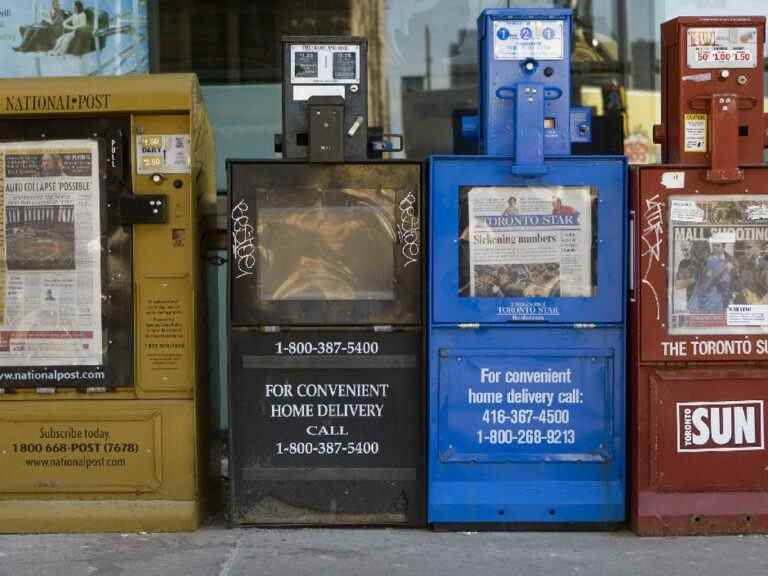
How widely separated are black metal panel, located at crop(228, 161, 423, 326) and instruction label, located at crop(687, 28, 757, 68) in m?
1.46

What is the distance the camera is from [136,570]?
4863 mm

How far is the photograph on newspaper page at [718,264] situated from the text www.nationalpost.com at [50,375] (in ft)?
9.11

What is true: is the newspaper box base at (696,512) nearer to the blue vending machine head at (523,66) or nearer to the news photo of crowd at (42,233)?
the blue vending machine head at (523,66)

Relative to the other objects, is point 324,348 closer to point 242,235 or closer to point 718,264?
point 242,235

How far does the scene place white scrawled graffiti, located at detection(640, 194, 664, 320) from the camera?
17.1ft

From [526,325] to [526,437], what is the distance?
0.54 meters

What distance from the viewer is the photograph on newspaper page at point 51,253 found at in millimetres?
5246

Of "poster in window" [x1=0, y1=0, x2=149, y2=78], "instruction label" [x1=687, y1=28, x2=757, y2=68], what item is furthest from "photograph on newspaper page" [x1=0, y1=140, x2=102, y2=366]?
"instruction label" [x1=687, y1=28, x2=757, y2=68]

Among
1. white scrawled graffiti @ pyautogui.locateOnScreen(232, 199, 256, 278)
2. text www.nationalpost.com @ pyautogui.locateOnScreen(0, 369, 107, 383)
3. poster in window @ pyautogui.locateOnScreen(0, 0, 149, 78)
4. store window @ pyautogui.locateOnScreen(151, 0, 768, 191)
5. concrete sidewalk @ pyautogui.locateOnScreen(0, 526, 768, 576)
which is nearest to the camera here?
concrete sidewalk @ pyautogui.locateOnScreen(0, 526, 768, 576)

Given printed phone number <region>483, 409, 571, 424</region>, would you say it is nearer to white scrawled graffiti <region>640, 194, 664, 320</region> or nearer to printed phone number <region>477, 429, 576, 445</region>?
printed phone number <region>477, 429, 576, 445</region>

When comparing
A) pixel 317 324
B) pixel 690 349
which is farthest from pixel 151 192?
pixel 690 349

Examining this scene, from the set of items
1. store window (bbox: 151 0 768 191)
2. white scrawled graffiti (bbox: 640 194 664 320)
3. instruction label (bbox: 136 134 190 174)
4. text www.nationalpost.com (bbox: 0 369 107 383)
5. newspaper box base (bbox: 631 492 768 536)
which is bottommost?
newspaper box base (bbox: 631 492 768 536)

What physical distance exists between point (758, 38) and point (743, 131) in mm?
449

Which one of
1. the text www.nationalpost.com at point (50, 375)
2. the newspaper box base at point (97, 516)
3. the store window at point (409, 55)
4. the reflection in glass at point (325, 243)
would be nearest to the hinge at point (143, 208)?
the reflection in glass at point (325, 243)
